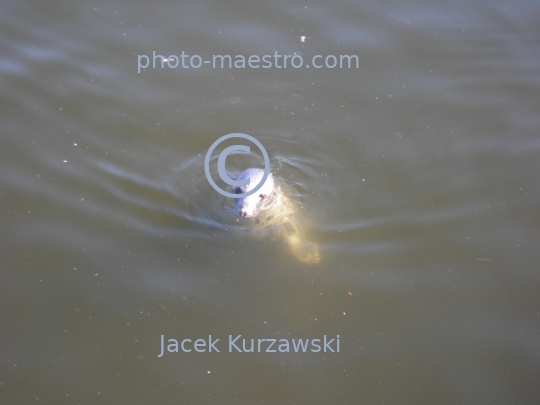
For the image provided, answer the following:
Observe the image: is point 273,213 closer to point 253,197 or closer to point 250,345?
point 253,197

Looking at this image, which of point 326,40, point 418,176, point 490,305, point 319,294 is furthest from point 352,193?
point 326,40

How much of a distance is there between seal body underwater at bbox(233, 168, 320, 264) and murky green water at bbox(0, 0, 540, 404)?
0.27ft

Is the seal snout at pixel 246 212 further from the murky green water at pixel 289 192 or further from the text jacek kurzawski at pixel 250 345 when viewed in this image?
the text jacek kurzawski at pixel 250 345

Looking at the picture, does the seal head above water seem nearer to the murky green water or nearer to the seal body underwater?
the seal body underwater

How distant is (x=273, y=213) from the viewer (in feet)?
14.1

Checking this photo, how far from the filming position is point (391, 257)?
4.03 m

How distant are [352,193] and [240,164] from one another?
3.19 feet

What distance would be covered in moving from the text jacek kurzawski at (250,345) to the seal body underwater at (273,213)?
2.01ft

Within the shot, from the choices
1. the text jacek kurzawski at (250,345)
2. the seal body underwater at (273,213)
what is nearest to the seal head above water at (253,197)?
the seal body underwater at (273,213)

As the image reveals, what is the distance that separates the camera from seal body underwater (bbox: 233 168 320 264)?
407cm

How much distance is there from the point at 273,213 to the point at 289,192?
11.5 inches

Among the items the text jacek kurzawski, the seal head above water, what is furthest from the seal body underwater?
the text jacek kurzawski

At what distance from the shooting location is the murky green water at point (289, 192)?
353 centimetres

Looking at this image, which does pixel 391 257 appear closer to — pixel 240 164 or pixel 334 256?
pixel 334 256
